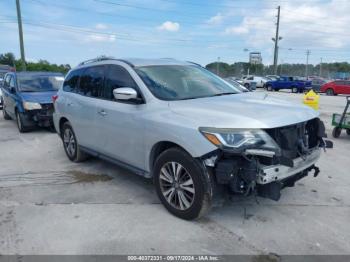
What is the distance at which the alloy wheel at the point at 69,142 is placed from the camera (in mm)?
6313

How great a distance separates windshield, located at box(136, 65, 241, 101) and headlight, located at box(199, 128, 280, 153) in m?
1.02

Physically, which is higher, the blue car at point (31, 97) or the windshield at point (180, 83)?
the windshield at point (180, 83)

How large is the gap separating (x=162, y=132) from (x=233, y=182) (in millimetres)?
975

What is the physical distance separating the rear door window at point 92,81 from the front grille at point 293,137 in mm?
2768

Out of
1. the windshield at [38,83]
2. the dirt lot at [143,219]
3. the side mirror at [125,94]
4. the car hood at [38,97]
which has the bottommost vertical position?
the dirt lot at [143,219]

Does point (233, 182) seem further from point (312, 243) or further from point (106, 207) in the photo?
point (106, 207)

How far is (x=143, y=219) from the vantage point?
4.07m

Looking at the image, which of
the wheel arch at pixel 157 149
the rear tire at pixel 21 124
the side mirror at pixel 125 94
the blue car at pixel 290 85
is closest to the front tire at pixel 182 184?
the wheel arch at pixel 157 149

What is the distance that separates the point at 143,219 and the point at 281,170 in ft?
5.41

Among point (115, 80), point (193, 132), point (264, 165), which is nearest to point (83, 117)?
point (115, 80)

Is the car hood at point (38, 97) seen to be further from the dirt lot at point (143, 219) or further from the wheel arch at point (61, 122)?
the dirt lot at point (143, 219)

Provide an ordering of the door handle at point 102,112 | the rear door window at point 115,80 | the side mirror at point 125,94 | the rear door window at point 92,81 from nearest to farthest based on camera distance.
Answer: the side mirror at point 125,94 < the rear door window at point 115,80 < the door handle at point 102,112 < the rear door window at point 92,81

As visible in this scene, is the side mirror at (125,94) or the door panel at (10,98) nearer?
the side mirror at (125,94)

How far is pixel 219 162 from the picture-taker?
3480 millimetres
